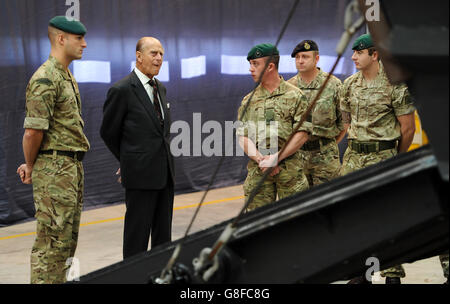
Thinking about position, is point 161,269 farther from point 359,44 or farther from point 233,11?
point 233,11

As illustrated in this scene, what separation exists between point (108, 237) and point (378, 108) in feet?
9.85

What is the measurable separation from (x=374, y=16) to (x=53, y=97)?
2.03 m

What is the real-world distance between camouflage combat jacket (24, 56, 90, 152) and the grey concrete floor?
1.29 metres

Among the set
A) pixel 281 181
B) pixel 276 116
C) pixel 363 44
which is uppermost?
pixel 363 44

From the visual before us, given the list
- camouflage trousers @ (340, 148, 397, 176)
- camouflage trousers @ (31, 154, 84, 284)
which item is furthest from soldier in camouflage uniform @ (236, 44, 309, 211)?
camouflage trousers @ (31, 154, 84, 284)

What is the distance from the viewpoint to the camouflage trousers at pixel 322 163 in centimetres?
516

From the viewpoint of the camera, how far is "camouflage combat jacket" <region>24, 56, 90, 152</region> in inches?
141

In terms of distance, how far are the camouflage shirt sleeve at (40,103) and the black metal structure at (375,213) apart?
198cm

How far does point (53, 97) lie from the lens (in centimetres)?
365

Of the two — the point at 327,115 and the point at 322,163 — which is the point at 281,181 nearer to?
the point at 322,163

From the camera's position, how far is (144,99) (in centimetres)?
408

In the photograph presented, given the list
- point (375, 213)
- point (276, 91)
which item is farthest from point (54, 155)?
point (375, 213)
